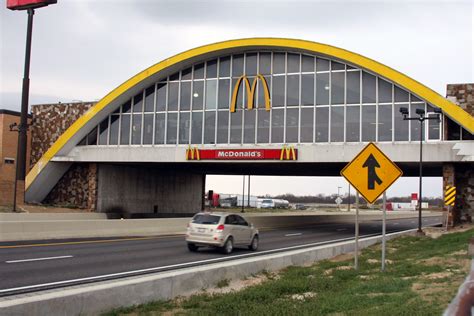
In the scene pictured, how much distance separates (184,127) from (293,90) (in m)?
8.81

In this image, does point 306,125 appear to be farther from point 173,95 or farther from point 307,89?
point 173,95

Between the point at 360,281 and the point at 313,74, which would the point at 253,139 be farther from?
the point at 360,281

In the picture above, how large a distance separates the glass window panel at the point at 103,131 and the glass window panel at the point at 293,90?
1524 cm

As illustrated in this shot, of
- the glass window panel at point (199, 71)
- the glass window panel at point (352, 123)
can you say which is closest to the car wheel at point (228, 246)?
the glass window panel at point (352, 123)

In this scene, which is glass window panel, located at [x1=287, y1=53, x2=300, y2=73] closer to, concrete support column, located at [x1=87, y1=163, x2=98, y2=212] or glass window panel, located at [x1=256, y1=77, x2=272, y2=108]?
glass window panel, located at [x1=256, y1=77, x2=272, y2=108]

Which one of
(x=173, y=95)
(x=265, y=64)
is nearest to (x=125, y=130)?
(x=173, y=95)

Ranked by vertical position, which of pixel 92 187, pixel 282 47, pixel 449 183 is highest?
pixel 282 47

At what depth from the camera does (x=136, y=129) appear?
135 ft

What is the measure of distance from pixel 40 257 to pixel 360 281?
9385mm

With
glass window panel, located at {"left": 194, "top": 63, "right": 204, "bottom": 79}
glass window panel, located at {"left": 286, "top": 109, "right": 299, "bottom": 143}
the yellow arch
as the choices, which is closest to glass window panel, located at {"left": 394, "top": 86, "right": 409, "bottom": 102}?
the yellow arch

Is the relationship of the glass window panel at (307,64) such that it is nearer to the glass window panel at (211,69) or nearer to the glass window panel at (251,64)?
the glass window panel at (251,64)

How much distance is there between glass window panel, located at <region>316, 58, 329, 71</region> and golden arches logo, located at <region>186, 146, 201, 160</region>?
10701 millimetres

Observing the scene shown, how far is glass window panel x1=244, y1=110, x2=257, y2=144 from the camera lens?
37594mm

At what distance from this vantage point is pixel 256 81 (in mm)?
38375
